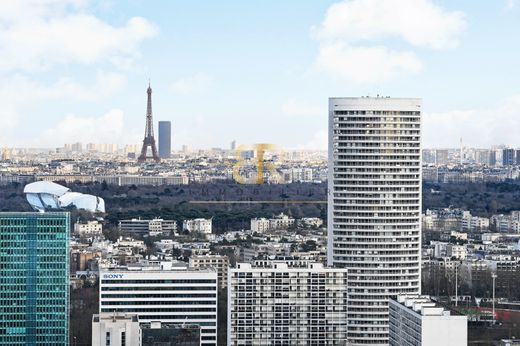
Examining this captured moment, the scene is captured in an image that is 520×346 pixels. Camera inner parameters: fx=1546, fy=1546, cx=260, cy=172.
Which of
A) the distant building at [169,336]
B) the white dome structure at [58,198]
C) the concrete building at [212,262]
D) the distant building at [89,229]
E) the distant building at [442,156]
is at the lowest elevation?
the distant building at [169,336]

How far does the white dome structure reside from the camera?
2623 inches

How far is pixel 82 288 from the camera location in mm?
41000

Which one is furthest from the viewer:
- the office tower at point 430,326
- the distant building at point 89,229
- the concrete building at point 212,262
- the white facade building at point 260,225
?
the white facade building at point 260,225

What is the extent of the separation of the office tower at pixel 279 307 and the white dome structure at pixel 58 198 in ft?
112

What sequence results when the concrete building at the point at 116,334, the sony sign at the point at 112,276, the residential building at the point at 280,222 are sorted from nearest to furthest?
the concrete building at the point at 116,334 < the sony sign at the point at 112,276 < the residential building at the point at 280,222

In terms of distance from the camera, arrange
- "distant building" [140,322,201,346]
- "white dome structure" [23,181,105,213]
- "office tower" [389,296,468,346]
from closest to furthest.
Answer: "office tower" [389,296,468,346], "distant building" [140,322,201,346], "white dome structure" [23,181,105,213]

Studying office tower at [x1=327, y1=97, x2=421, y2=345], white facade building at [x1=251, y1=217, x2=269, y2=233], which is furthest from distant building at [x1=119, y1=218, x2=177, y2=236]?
office tower at [x1=327, y1=97, x2=421, y2=345]

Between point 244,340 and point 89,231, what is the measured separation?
2902 centimetres

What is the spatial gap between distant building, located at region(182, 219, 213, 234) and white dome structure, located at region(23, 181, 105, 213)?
5505mm

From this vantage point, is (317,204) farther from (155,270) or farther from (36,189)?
(155,270)

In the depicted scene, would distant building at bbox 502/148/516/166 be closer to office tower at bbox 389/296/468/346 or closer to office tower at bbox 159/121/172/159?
office tower at bbox 159/121/172/159

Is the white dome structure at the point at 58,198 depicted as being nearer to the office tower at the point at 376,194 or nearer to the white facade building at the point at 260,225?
the white facade building at the point at 260,225

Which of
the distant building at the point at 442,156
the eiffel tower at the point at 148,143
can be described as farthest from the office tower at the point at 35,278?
the distant building at the point at 442,156

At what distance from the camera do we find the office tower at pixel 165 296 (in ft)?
103
